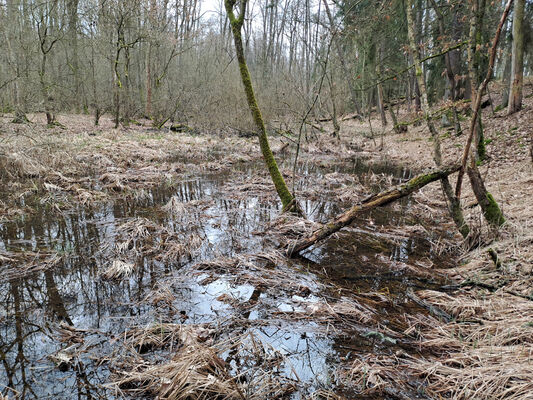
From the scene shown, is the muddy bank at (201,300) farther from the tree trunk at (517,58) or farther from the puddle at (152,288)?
the tree trunk at (517,58)

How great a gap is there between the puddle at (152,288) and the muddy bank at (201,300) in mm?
15

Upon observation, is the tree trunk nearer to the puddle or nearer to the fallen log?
the puddle

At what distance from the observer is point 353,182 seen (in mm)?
9031

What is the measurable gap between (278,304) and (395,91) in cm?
2794

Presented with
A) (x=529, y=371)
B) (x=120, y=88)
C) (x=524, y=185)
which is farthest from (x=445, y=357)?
(x=120, y=88)

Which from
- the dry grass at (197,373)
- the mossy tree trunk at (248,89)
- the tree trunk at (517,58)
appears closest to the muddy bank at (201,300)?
the dry grass at (197,373)

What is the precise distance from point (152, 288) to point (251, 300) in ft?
3.41

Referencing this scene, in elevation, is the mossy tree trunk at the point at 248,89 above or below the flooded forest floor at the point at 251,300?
above

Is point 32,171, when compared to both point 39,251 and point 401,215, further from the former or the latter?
point 401,215

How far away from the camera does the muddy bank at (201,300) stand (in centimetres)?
211

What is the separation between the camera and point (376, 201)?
394 centimetres

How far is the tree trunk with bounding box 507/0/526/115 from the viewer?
9944mm

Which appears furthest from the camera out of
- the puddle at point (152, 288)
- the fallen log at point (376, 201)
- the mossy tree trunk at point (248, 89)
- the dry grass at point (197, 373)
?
the mossy tree trunk at point (248, 89)

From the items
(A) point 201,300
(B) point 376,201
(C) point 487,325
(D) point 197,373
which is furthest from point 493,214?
(D) point 197,373
